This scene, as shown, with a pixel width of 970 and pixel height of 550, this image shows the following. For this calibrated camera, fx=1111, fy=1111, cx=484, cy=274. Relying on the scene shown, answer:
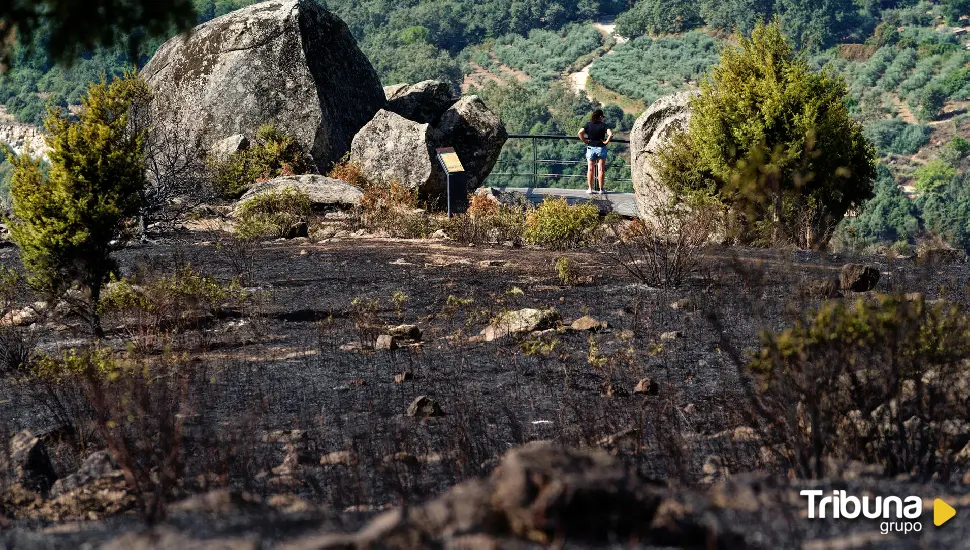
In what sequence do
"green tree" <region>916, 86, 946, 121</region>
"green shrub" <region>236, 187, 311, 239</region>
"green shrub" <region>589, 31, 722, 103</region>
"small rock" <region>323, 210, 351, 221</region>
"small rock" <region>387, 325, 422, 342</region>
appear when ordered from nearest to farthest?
1. "small rock" <region>387, 325, 422, 342</region>
2. "green shrub" <region>236, 187, 311, 239</region>
3. "small rock" <region>323, 210, 351, 221</region>
4. "green tree" <region>916, 86, 946, 121</region>
5. "green shrub" <region>589, 31, 722, 103</region>

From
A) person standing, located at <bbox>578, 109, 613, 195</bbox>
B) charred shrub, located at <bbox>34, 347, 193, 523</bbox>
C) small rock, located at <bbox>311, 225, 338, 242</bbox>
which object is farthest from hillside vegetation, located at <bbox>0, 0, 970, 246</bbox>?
charred shrub, located at <bbox>34, 347, 193, 523</bbox>

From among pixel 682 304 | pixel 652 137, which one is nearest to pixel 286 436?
pixel 682 304

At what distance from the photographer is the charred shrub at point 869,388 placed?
4480 millimetres

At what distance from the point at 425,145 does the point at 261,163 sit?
2.67 meters

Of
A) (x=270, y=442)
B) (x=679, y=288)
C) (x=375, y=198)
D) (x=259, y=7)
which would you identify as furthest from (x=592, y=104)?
(x=270, y=442)

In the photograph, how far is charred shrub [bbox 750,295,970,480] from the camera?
448cm

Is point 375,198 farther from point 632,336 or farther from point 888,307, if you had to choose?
point 888,307

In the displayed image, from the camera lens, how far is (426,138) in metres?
16.5

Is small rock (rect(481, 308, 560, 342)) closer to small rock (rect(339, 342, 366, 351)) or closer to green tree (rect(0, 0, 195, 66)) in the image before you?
small rock (rect(339, 342, 366, 351))

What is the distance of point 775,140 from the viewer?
12.4 meters

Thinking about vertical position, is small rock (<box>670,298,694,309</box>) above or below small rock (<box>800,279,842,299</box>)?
below

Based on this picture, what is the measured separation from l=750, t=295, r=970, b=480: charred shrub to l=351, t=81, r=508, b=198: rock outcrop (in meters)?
11.7

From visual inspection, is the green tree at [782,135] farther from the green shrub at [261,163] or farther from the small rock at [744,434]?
the green shrub at [261,163]

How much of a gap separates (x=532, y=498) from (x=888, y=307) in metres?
2.09
